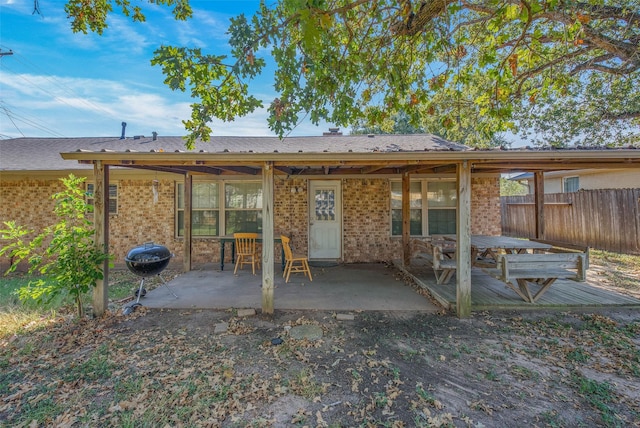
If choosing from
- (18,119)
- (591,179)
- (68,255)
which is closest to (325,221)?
(68,255)

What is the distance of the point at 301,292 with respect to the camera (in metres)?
5.39

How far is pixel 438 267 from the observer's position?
5.04m

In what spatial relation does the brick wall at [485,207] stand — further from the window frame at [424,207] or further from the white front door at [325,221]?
the white front door at [325,221]

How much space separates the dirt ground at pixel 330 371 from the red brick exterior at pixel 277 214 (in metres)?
3.68

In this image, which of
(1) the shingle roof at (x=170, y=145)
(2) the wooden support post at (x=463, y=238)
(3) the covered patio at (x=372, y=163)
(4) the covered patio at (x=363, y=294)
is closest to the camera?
(3) the covered patio at (x=372, y=163)

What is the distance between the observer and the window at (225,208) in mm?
7934

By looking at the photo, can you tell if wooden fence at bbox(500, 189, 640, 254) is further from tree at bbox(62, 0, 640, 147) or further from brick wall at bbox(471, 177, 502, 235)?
tree at bbox(62, 0, 640, 147)

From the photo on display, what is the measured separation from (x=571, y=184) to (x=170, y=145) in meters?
17.6

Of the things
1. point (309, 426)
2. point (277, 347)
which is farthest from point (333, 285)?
point (309, 426)

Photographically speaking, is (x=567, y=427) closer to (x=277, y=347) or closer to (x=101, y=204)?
(x=277, y=347)

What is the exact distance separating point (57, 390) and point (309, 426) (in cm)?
240

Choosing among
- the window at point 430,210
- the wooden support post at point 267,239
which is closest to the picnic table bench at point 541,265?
the wooden support post at point 267,239

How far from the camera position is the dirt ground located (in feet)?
7.81

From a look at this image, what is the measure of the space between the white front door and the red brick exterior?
169 millimetres
